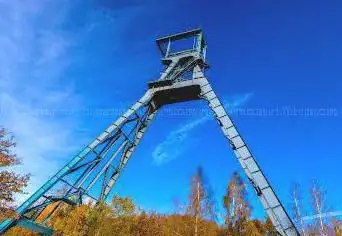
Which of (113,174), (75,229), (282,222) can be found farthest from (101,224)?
(282,222)

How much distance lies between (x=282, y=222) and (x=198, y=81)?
8001mm

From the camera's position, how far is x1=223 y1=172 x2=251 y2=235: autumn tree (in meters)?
25.4

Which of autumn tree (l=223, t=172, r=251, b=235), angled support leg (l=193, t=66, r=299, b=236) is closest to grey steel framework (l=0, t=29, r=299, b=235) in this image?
angled support leg (l=193, t=66, r=299, b=236)

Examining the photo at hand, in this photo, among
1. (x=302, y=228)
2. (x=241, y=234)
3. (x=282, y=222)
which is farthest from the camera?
(x=241, y=234)

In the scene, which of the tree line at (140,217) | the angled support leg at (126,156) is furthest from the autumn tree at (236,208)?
the angled support leg at (126,156)

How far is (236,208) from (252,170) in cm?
1623

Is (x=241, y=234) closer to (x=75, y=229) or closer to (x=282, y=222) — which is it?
(x=75, y=229)

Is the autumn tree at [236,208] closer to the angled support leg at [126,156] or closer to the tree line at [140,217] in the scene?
the tree line at [140,217]

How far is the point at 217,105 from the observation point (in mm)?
14008

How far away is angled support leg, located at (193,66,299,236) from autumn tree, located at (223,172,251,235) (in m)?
14.5

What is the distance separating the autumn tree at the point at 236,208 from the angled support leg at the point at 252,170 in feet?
47.5

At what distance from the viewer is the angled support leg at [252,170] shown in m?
9.90

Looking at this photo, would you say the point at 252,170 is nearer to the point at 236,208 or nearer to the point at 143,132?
the point at 143,132

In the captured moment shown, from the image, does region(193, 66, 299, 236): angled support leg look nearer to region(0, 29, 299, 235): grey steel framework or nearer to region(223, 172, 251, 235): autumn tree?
region(0, 29, 299, 235): grey steel framework
